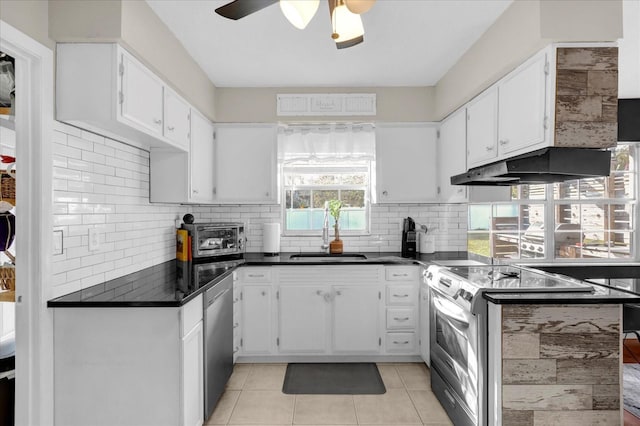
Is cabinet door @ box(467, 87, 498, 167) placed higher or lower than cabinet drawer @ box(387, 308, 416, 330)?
higher

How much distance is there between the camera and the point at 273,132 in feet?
12.2

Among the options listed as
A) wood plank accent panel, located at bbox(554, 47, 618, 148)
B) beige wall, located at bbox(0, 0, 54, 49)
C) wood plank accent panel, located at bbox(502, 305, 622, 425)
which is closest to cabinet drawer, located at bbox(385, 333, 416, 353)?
wood plank accent panel, located at bbox(502, 305, 622, 425)

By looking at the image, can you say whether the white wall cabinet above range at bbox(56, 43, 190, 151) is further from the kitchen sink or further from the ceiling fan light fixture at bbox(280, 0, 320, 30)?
the kitchen sink

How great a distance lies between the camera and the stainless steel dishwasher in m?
2.33

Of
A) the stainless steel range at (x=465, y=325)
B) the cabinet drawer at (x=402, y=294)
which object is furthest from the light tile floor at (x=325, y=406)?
the cabinet drawer at (x=402, y=294)

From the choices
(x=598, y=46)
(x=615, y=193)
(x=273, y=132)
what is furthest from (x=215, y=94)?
(x=615, y=193)

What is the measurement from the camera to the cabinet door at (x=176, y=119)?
2576mm

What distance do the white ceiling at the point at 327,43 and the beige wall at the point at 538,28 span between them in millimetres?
114

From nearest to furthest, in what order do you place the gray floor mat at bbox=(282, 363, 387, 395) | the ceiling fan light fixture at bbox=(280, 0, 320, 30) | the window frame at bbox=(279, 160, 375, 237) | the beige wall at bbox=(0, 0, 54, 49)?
1. the ceiling fan light fixture at bbox=(280, 0, 320, 30)
2. the beige wall at bbox=(0, 0, 54, 49)
3. the gray floor mat at bbox=(282, 363, 387, 395)
4. the window frame at bbox=(279, 160, 375, 237)

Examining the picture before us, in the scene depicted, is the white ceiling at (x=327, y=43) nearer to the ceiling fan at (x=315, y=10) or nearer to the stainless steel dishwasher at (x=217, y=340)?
the ceiling fan at (x=315, y=10)

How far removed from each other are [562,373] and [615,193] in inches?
118

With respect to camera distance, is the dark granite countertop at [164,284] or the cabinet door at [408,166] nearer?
the dark granite countertop at [164,284]

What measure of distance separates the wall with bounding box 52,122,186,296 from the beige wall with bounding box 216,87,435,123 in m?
1.05

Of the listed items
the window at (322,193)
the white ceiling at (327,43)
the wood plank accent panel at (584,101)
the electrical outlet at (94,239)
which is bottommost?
the electrical outlet at (94,239)
